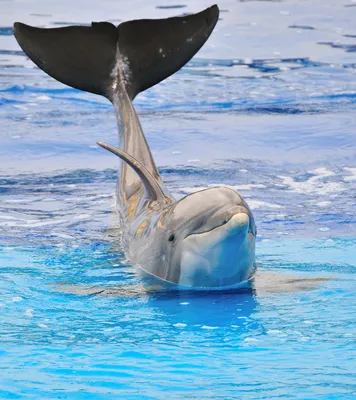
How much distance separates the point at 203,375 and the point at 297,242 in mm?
3174

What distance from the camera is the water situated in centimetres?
486

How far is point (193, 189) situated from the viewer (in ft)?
31.6

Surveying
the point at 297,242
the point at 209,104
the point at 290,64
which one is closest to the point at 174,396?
the point at 297,242

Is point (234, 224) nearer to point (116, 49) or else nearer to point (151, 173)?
point (151, 173)

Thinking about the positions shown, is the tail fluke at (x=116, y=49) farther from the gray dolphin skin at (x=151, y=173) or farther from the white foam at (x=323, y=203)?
the white foam at (x=323, y=203)

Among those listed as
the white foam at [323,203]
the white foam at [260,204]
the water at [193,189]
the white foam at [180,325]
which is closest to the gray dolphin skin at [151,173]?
the water at [193,189]

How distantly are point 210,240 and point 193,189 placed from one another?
3.90 metres

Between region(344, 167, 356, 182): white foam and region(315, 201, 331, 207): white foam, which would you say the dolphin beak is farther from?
region(344, 167, 356, 182): white foam

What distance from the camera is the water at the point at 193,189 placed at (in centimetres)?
486

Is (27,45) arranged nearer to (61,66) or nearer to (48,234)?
(61,66)

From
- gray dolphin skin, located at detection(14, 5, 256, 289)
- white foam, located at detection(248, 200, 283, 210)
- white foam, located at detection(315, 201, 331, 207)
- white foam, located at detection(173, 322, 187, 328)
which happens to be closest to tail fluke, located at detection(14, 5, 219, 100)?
gray dolphin skin, located at detection(14, 5, 256, 289)

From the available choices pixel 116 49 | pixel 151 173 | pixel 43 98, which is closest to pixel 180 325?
pixel 151 173

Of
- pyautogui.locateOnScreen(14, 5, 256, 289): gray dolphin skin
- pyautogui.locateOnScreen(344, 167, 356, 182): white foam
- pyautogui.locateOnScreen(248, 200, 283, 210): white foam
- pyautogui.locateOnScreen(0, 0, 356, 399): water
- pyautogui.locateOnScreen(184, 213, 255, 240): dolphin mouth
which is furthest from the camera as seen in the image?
pyautogui.locateOnScreen(344, 167, 356, 182): white foam

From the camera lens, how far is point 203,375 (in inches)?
187
